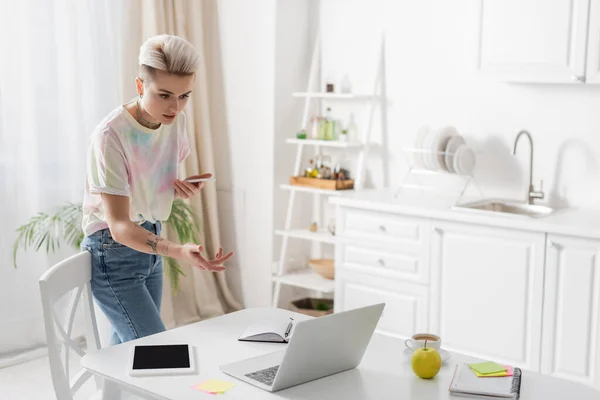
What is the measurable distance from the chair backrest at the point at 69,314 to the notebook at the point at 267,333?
46cm

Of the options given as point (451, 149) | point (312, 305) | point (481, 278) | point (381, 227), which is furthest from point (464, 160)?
point (312, 305)

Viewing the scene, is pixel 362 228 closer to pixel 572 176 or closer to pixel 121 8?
pixel 572 176

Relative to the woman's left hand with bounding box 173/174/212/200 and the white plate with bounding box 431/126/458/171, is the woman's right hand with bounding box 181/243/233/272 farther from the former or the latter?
the white plate with bounding box 431/126/458/171

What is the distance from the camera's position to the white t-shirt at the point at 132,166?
2348 mm

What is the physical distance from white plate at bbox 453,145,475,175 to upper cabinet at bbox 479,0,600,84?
42cm

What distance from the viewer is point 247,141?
464 cm

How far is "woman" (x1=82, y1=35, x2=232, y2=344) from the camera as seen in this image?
2.32m

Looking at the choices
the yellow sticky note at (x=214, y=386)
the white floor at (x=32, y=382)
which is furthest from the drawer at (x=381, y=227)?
the yellow sticky note at (x=214, y=386)

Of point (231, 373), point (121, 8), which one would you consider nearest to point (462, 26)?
point (121, 8)

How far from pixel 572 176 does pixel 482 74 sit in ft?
2.12

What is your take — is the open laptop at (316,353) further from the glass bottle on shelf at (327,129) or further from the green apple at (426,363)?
the glass bottle on shelf at (327,129)

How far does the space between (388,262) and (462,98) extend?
0.93m

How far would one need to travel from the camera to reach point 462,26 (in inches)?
158

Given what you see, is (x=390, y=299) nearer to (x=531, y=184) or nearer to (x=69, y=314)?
(x=531, y=184)
